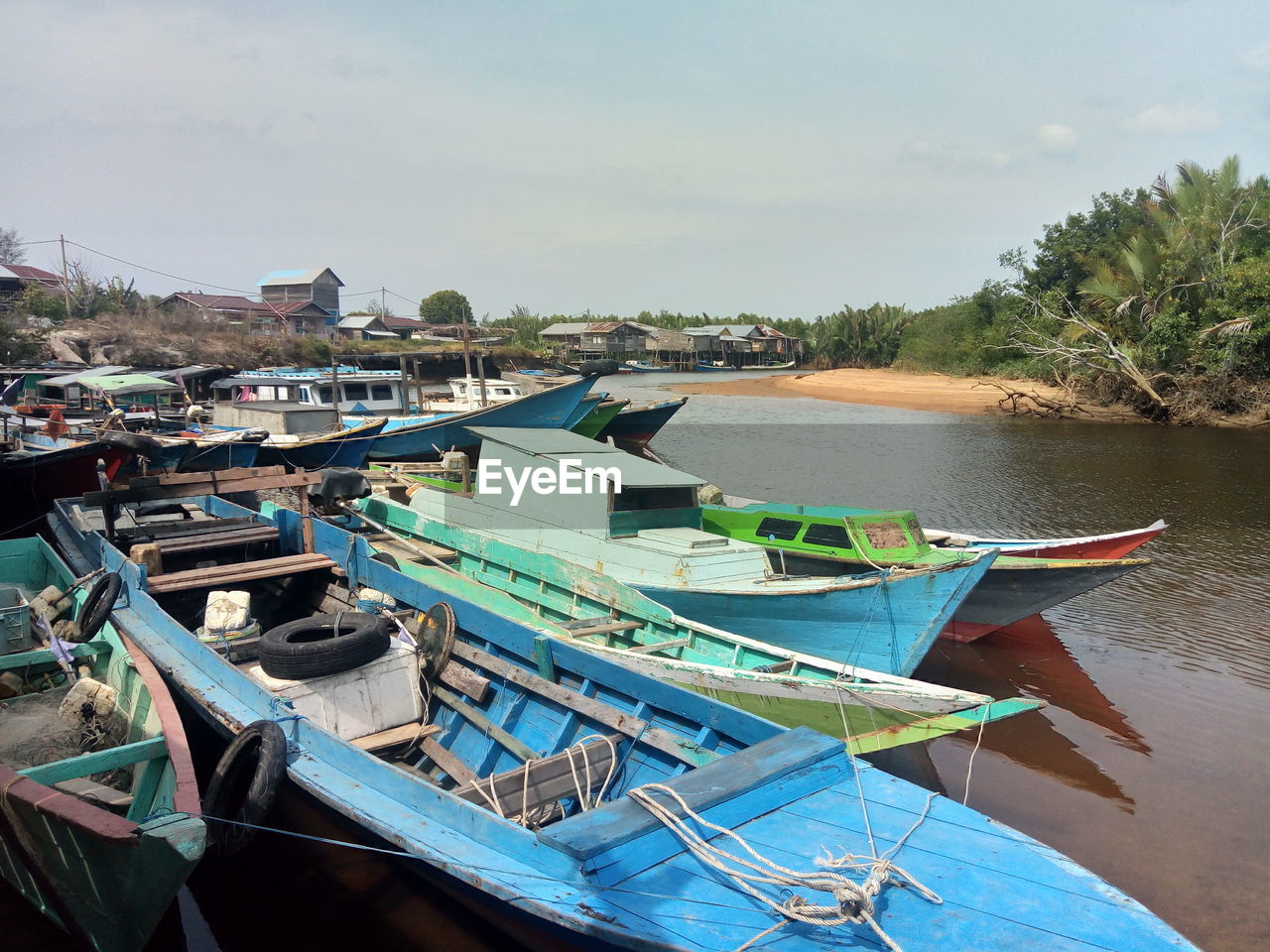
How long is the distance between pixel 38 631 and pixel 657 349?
86.6 m

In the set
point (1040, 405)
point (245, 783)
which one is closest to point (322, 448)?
point (245, 783)

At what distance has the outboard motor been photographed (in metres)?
10.2

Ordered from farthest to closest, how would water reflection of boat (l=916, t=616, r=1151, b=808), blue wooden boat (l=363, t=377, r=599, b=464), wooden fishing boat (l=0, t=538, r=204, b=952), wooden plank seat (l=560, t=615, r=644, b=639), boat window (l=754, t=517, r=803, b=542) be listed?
blue wooden boat (l=363, t=377, r=599, b=464), boat window (l=754, t=517, r=803, b=542), water reflection of boat (l=916, t=616, r=1151, b=808), wooden plank seat (l=560, t=615, r=644, b=639), wooden fishing boat (l=0, t=538, r=204, b=952)

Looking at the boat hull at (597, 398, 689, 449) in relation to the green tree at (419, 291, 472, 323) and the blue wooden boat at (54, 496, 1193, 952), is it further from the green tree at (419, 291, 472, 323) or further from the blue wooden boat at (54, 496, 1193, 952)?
the green tree at (419, 291, 472, 323)

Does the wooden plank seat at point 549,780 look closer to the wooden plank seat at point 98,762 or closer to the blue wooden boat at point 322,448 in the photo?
the wooden plank seat at point 98,762

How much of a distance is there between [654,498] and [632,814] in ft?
19.8

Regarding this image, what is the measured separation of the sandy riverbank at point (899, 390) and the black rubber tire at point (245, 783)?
125ft

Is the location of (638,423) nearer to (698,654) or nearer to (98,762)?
(698,654)

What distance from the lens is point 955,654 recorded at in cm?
1145

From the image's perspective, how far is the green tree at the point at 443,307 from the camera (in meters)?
91.6

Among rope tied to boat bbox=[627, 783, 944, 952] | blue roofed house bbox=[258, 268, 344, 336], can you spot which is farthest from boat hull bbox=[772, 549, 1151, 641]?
Result: blue roofed house bbox=[258, 268, 344, 336]

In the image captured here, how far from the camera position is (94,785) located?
213 inches

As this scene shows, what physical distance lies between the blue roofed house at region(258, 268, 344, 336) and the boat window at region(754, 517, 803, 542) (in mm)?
63790

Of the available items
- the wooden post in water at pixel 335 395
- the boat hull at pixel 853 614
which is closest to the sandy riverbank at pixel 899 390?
the wooden post in water at pixel 335 395
